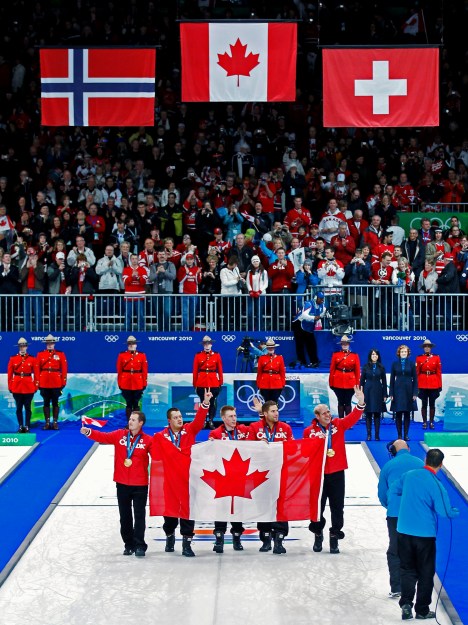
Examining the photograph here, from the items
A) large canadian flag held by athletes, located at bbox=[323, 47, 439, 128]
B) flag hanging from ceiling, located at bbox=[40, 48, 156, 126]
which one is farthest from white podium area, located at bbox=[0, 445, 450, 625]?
flag hanging from ceiling, located at bbox=[40, 48, 156, 126]

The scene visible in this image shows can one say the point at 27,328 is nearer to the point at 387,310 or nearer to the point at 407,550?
the point at 387,310

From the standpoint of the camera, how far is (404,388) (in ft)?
74.2

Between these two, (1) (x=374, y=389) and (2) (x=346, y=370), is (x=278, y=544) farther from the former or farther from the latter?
(2) (x=346, y=370)

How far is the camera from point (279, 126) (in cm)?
3106

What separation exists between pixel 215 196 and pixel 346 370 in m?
7.01

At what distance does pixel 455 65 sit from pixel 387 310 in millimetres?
11925

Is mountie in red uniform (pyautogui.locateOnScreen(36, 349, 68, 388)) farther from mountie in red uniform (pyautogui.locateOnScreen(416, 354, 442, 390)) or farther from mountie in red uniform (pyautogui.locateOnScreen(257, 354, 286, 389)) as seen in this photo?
mountie in red uniform (pyautogui.locateOnScreen(416, 354, 442, 390))

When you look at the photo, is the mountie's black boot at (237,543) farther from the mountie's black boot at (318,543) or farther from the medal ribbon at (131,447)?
the medal ribbon at (131,447)

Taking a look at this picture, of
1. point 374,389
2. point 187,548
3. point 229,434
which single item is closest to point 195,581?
point 187,548

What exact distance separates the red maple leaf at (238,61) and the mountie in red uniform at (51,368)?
22.7 ft

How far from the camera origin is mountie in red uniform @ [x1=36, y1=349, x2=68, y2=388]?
23.6 m

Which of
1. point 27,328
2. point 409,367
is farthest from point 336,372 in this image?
point 27,328

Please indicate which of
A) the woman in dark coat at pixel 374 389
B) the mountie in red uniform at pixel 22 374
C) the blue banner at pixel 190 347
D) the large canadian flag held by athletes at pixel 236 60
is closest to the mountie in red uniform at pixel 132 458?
the large canadian flag held by athletes at pixel 236 60

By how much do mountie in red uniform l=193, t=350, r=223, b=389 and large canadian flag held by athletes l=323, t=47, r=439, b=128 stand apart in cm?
550
